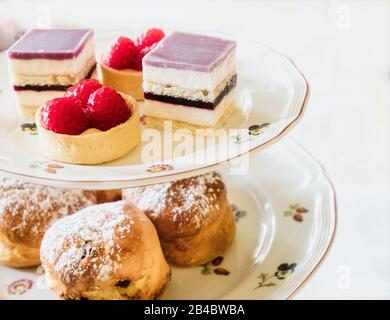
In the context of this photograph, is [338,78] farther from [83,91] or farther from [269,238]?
[83,91]

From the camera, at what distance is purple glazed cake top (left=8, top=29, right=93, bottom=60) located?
43.3 inches

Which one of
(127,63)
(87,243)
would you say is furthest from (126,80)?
(87,243)

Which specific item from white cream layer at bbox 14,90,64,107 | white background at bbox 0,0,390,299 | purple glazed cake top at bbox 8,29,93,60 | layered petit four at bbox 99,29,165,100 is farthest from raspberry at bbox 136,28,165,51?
white background at bbox 0,0,390,299

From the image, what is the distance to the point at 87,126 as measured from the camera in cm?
101

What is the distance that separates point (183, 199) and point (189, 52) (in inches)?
12.0

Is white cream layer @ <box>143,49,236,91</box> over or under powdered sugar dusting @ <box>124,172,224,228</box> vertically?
over

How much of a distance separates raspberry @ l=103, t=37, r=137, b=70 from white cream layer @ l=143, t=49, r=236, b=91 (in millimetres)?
172

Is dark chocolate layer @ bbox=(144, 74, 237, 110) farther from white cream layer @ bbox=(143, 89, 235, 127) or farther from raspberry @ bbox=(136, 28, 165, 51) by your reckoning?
raspberry @ bbox=(136, 28, 165, 51)

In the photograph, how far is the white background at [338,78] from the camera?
136 centimetres

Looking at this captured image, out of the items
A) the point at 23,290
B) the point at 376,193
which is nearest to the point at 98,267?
the point at 23,290

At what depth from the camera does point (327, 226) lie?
1171 millimetres

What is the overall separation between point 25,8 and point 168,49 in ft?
5.26

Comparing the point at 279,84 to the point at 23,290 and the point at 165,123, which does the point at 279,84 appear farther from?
the point at 23,290

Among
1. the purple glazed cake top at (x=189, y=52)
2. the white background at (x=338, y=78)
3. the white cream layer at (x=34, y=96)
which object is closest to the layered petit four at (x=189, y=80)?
the purple glazed cake top at (x=189, y=52)
